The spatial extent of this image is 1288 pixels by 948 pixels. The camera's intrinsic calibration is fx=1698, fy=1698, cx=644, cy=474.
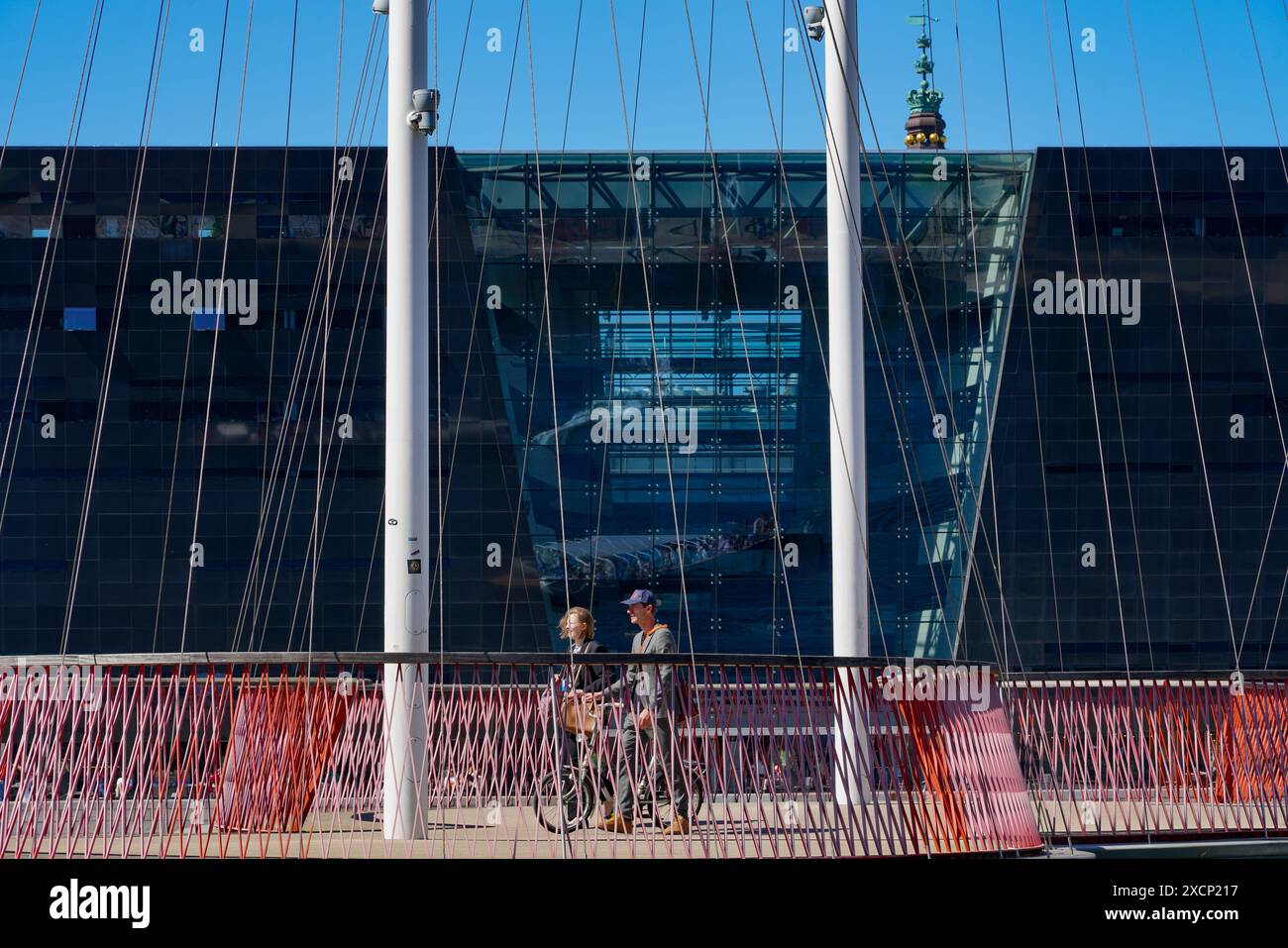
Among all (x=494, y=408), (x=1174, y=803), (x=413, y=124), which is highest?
(x=494, y=408)

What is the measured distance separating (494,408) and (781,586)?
731 centimetres

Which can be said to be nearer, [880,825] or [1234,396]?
[880,825]

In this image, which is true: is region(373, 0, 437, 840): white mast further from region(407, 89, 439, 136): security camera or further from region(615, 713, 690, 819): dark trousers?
region(615, 713, 690, 819): dark trousers

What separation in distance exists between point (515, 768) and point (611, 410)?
27.2m

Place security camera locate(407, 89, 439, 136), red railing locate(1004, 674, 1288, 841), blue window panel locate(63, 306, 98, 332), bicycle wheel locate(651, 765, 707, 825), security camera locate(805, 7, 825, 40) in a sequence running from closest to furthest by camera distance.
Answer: bicycle wheel locate(651, 765, 707, 825) < security camera locate(407, 89, 439, 136) < red railing locate(1004, 674, 1288, 841) < security camera locate(805, 7, 825, 40) < blue window panel locate(63, 306, 98, 332)

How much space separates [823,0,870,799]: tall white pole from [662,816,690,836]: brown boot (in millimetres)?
3178

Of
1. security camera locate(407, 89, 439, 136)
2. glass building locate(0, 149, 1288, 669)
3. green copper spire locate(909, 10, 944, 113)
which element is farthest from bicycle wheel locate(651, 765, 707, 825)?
green copper spire locate(909, 10, 944, 113)

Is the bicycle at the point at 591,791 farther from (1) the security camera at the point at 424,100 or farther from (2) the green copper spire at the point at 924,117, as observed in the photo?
(2) the green copper spire at the point at 924,117

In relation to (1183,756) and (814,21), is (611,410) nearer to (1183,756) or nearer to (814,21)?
(814,21)

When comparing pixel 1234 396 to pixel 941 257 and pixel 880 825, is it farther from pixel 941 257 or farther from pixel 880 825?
pixel 880 825

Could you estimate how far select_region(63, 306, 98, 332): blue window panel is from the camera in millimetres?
37188

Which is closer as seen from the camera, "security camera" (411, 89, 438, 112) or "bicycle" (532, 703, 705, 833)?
"bicycle" (532, 703, 705, 833)
